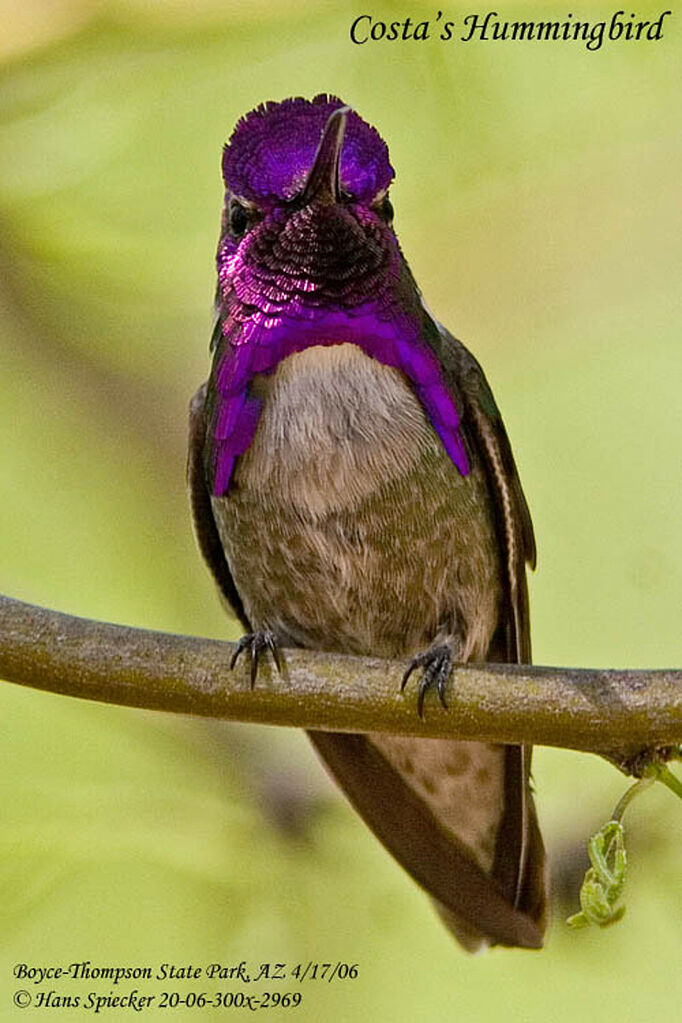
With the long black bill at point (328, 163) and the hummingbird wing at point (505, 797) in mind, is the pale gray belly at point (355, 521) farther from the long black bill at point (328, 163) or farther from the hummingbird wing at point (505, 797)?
the long black bill at point (328, 163)

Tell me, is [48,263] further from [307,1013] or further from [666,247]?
[307,1013]

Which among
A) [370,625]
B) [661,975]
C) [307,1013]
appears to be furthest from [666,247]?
[307,1013]

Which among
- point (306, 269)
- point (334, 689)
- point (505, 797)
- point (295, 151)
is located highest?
point (295, 151)

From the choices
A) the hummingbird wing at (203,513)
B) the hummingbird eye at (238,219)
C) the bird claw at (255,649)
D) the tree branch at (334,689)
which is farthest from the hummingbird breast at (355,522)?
the tree branch at (334,689)

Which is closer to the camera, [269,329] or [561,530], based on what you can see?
[269,329]

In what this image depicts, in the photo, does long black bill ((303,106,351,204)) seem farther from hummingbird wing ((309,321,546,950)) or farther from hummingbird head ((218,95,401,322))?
hummingbird wing ((309,321,546,950))

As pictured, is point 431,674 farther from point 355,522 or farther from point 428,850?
point 428,850

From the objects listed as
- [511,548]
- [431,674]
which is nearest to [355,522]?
[511,548]
